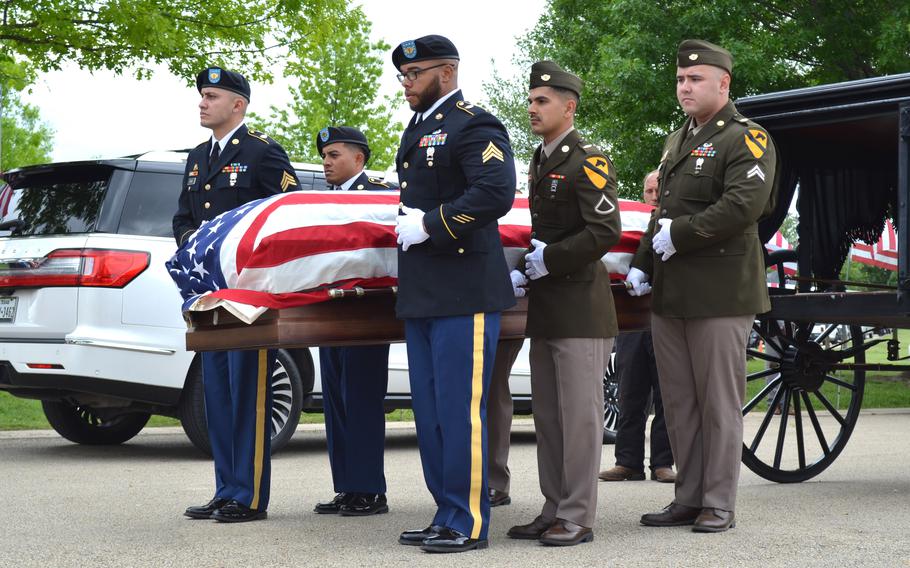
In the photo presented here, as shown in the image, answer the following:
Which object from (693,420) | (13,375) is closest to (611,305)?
(693,420)

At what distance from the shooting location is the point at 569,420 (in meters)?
5.51

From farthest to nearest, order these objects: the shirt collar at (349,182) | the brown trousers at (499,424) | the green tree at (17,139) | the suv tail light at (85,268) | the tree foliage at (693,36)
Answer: the green tree at (17,139), the tree foliage at (693,36), the suv tail light at (85,268), the shirt collar at (349,182), the brown trousers at (499,424)

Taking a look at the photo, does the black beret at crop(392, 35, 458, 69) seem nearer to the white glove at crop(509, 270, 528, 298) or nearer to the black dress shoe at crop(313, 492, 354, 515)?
the white glove at crop(509, 270, 528, 298)

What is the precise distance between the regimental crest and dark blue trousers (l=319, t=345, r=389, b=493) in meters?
1.66

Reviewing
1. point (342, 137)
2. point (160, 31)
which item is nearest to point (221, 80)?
point (342, 137)

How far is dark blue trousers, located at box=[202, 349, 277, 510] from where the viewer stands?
20.1 ft

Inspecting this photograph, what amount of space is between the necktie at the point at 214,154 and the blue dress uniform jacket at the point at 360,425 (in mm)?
1013

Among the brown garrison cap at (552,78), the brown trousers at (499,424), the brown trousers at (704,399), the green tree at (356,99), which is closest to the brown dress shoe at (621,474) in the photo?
the brown trousers at (499,424)

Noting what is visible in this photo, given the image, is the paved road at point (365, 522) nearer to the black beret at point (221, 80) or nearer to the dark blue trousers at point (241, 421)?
the dark blue trousers at point (241, 421)

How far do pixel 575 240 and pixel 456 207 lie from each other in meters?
0.64

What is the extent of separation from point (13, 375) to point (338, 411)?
299 centimetres

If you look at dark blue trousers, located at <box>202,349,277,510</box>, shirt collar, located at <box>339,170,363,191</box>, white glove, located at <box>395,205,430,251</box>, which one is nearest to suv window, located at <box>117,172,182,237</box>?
shirt collar, located at <box>339,170,363,191</box>

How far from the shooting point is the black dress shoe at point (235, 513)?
6.06 meters

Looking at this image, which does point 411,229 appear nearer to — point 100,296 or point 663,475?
point 663,475
